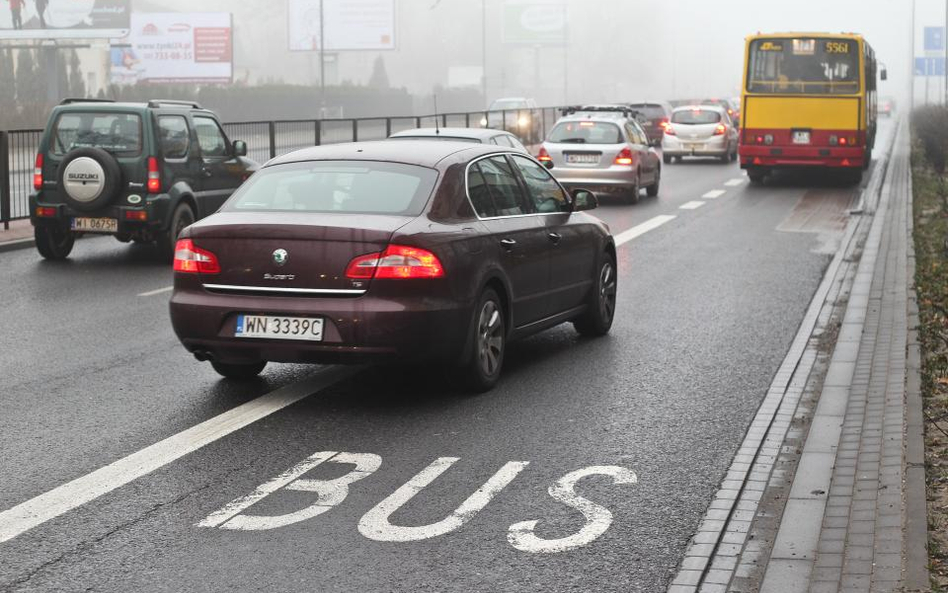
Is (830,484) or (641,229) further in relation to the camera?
(641,229)

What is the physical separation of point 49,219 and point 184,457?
393 inches

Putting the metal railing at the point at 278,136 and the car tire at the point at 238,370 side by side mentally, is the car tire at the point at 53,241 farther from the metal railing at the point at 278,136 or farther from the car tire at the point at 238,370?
the car tire at the point at 238,370

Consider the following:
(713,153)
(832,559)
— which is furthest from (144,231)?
(713,153)

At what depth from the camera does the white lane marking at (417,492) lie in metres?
5.86

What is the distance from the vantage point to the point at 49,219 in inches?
648

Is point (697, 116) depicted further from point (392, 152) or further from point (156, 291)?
point (392, 152)

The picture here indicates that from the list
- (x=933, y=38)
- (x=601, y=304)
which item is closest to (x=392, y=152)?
(x=601, y=304)

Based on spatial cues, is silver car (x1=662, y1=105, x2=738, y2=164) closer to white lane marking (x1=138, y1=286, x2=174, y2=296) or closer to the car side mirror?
white lane marking (x1=138, y1=286, x2=174, y2=296)

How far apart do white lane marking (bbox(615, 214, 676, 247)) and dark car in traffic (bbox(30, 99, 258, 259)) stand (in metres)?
5.63

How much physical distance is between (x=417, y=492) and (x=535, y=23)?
97.6 m

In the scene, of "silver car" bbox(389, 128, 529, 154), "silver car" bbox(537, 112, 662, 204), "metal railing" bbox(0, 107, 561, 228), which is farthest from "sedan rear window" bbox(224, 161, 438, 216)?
"silver car" bbox(537, 112, 662, 204)

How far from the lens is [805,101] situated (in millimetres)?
29672

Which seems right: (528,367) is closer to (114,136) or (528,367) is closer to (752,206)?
(114,136)

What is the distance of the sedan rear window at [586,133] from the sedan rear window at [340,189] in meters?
17.9
